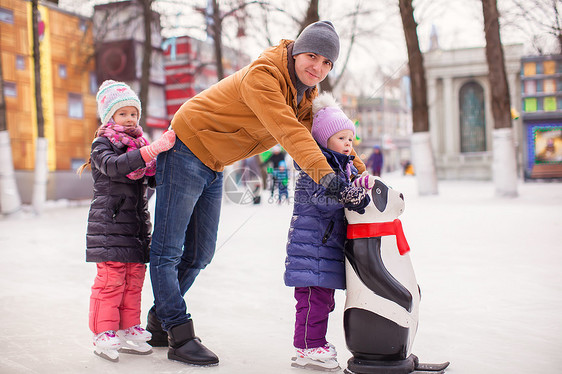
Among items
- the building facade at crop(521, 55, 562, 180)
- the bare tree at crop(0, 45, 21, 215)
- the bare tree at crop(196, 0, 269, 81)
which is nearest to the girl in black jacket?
the bare tree at crop(0, 45, 21, 215)

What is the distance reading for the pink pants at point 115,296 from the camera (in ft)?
8.10

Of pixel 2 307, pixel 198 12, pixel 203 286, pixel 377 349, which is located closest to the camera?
pixel 377 349

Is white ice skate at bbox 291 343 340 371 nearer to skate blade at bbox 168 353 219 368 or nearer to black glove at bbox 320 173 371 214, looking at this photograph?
skate blade at bbox 168 353 219 368

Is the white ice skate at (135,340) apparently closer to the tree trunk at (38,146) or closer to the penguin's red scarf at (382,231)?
the penguin's red scarf at (382,231)

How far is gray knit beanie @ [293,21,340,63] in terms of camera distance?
84.2 inches

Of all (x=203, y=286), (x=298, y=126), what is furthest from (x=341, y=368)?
(x=203, y=286)

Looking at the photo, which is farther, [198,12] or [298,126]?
[198,12]

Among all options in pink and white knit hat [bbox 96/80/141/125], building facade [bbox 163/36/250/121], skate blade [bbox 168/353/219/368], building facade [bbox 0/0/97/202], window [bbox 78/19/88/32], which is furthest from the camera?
building facade [bbox 163/36/250/121]

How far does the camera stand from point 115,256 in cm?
248

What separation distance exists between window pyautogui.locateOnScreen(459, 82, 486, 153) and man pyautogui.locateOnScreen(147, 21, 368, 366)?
66.0ft

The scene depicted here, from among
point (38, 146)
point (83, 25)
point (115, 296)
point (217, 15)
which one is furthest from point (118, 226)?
point (83, 25)

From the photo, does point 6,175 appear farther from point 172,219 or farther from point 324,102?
point 324,102

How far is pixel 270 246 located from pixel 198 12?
8225 millimetres

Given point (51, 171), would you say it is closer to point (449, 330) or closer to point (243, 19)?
point (243, 19)
